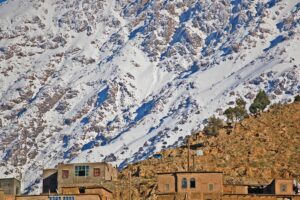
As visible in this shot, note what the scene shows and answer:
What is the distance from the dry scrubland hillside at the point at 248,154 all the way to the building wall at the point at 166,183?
4.81 meters

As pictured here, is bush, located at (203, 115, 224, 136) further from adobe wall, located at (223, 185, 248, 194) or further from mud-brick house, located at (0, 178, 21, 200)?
adobe wall, located at (223, 185, 248, 194)

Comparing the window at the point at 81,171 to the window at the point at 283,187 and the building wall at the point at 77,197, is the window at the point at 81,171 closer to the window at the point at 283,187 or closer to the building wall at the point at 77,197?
the building wall at the point at 77,197

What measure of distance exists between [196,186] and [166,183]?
3.32 metres

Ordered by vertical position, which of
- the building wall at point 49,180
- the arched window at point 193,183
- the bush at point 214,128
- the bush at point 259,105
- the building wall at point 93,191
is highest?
the bush at point 259,105

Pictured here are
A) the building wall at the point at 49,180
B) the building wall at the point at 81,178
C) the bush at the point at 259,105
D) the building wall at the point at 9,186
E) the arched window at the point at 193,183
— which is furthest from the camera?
the bush at the point at 259,105

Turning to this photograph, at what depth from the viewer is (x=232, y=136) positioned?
142 metres

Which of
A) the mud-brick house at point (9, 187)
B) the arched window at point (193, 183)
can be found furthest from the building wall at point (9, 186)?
the arched window at point (193, 183)

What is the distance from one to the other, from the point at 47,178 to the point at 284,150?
30116 mm

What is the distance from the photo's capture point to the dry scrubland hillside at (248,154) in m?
121

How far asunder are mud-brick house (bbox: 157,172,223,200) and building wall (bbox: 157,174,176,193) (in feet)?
0.86

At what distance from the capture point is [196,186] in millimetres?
104500

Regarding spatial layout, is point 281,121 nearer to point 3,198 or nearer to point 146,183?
point 146,183

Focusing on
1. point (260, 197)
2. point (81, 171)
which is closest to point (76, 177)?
point (81, 171)

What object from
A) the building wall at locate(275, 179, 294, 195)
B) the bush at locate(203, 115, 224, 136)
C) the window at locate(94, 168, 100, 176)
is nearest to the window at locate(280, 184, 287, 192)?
the building wall at locate(275, 179, 294, 195)
